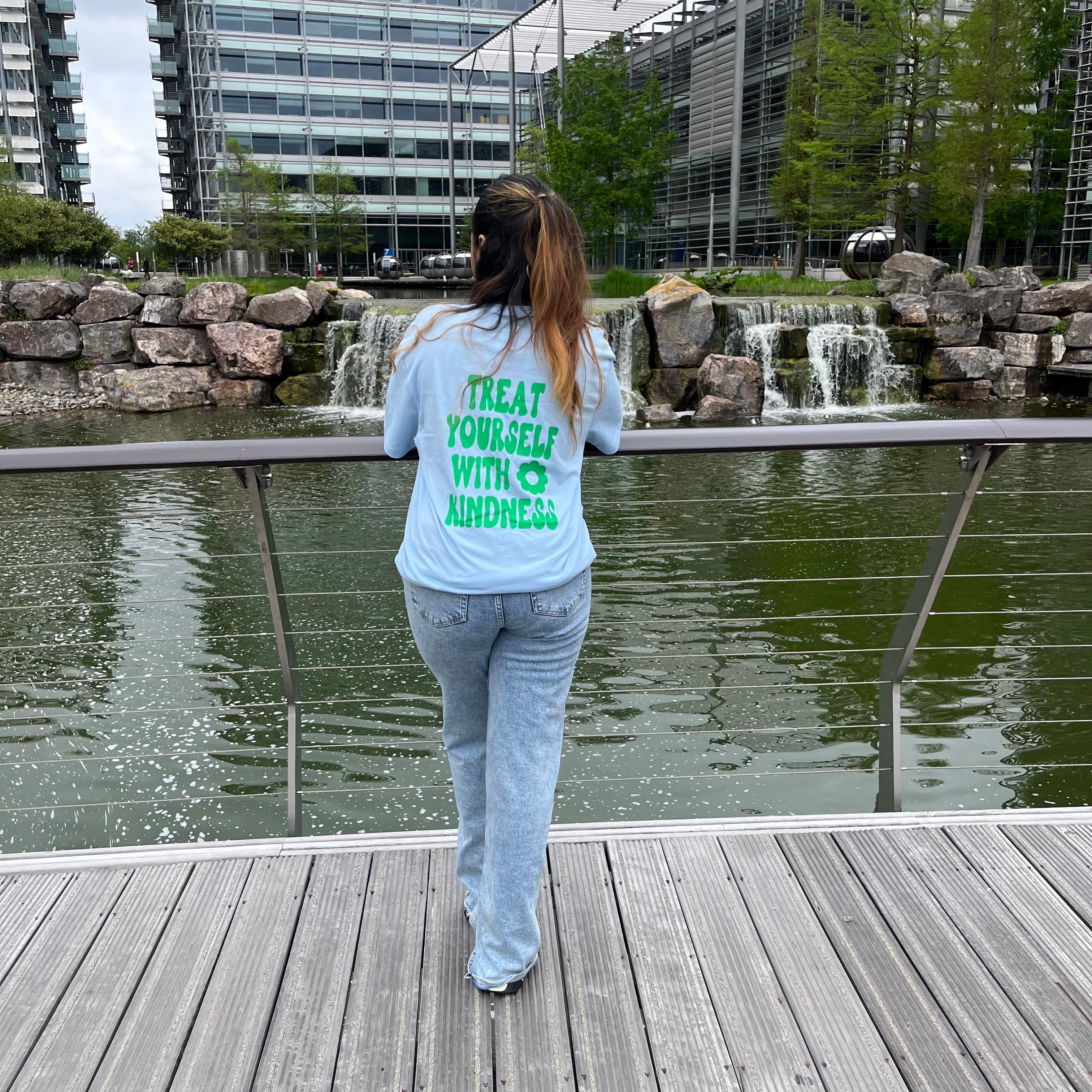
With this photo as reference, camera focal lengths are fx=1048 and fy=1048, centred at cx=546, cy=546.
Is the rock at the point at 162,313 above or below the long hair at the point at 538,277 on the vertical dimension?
below

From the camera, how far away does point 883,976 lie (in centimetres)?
206

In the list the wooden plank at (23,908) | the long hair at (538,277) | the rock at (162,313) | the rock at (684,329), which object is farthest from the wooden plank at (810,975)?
the rock at (162,313)

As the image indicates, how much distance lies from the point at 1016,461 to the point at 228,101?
4286 cm

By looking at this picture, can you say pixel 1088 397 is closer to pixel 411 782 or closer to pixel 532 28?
pixel 411 782

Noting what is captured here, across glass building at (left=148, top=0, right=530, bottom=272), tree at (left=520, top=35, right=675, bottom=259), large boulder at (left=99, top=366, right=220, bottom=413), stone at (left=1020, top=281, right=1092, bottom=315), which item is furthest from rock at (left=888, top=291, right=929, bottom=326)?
glass building at (left=148, top=0, right=530, bottom=272)

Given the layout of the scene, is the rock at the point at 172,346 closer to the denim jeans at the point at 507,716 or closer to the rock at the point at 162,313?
the rock at the point at 162,313

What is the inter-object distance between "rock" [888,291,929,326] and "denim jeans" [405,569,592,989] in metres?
18.5

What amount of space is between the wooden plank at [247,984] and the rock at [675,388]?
1549 centimetres

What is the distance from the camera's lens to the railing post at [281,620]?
7.71 ft

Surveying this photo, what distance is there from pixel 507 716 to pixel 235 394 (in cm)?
1763

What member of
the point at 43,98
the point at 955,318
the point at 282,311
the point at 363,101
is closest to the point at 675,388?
the point at 955,318

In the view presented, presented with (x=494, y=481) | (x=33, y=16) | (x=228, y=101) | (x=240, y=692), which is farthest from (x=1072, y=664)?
(x=33, y=16)

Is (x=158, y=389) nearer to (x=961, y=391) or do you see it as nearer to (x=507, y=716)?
(x=961, y=391)

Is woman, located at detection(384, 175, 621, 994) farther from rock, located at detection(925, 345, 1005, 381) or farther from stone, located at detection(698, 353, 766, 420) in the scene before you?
rock, located at detection(925, 345, 1005, 381)
